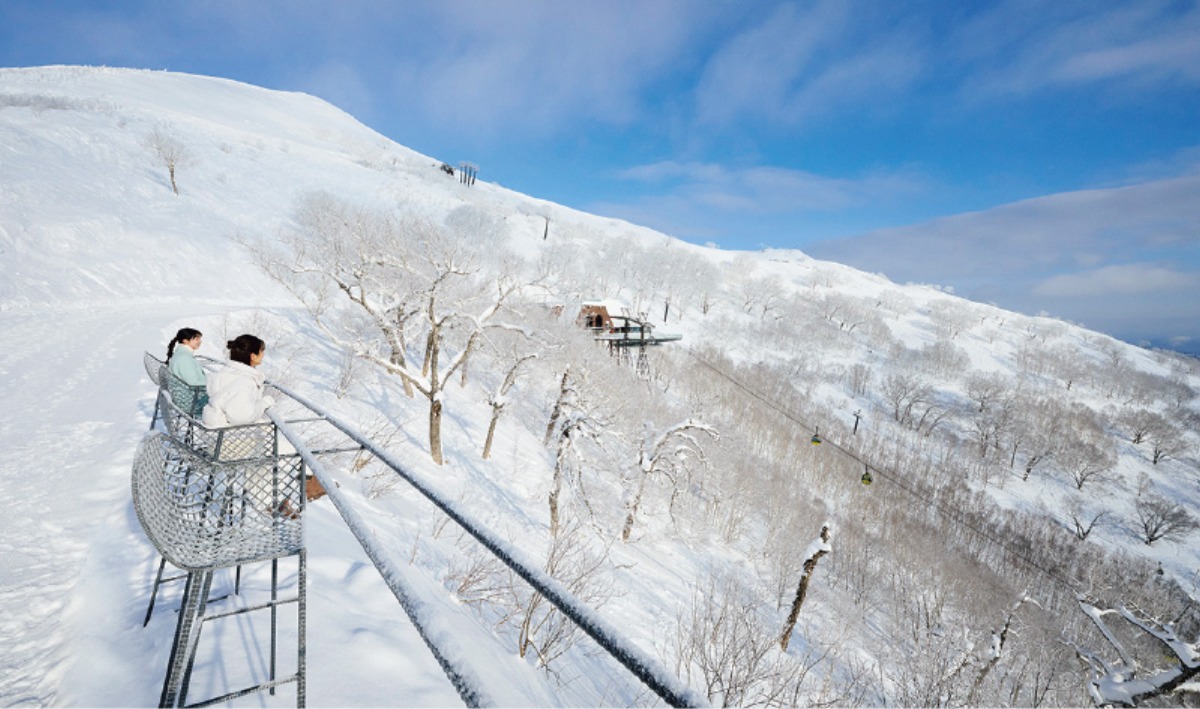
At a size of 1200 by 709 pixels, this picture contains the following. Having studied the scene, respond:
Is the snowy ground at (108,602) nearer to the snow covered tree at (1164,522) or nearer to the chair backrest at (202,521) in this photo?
the chair backrest at (202,521)

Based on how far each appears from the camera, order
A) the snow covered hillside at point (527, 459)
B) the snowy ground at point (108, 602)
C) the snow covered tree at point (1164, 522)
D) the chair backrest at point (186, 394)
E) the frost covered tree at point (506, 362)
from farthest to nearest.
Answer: the snow covered tree at point (1164, 522) → the frost covered tree at point (506, 362) → the chair backrest at point (186, 394) → the snow covered hillside at point (527, 459) → the snowy ground at point (108, 602)

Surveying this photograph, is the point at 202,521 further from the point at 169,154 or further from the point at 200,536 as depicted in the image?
the point at 169,154

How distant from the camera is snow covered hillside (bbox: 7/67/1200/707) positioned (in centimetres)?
388

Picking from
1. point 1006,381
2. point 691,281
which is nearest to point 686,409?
point 691,281

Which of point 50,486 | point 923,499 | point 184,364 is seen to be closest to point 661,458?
point 184,364

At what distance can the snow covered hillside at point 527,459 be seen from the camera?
153 inches

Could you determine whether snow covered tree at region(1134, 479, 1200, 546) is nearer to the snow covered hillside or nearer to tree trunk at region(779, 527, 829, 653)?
the snow covered hillside

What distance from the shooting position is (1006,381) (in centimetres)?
7131

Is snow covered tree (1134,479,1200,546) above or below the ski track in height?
below

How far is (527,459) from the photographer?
20859 millimetres

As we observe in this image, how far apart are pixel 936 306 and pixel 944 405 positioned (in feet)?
242

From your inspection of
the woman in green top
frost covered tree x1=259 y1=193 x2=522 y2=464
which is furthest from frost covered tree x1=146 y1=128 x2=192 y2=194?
the woman in green top

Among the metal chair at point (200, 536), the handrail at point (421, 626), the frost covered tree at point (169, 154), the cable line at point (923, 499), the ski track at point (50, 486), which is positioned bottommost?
the cable line at point (923, 499)

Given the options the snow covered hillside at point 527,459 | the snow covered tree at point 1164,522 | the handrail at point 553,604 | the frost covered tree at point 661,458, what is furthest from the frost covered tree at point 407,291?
the snow covered tree at point 1164,522
